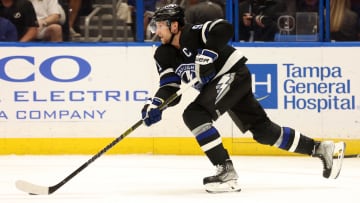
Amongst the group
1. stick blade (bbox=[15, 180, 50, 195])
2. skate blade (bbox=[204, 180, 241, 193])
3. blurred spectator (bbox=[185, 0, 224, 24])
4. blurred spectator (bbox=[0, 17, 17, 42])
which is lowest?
skate blade (bbox=[204, 180, 241, 193])

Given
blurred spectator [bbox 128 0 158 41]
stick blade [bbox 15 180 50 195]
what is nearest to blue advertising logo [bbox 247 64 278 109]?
blurred spectator [bbox 128 0 158 41]

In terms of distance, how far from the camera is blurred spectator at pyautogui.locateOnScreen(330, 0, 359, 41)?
696 centimetres

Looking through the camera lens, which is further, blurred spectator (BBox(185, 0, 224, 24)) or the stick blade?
blurred spectator (BBox(185, 0, 224, 24))

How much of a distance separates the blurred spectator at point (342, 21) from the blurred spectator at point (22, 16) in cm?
232

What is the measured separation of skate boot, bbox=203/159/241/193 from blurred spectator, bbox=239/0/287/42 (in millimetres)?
2276

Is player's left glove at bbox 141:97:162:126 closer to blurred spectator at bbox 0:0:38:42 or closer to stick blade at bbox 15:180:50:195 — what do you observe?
stick blade at bbox 15:180:50:195

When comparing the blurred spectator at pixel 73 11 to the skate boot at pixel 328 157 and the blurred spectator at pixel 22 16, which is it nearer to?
the blurred spectator at pixel 22 16

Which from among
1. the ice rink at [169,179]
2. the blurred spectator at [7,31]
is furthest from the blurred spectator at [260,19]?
the blurred spectator at [7,31]

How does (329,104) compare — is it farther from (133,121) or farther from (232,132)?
(133,121)

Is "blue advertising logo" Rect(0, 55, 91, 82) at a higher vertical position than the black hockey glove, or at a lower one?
lower

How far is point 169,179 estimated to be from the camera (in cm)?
568

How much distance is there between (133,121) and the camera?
6996 millimetres

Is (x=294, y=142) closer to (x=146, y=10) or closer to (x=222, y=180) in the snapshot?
(x=222, y=180)

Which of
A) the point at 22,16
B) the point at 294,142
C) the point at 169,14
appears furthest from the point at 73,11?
the point at 294,142
